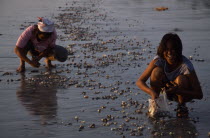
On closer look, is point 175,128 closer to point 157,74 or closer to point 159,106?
point 159,106

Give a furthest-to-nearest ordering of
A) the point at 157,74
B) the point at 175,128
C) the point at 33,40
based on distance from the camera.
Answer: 1. the point at 33,40
2. the point at 157,74
3. the point at 175,128

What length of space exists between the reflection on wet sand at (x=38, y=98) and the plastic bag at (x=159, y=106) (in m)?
1.65

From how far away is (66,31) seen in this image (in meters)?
19.1

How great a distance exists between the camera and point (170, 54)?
310 inches

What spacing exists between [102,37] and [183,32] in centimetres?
317

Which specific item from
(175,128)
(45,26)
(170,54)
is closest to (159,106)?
(175,128)

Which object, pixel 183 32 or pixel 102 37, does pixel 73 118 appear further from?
pixel 183 32

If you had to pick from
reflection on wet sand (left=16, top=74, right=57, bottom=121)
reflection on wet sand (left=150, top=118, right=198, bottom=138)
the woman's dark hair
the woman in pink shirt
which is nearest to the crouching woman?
the woman's dark hair

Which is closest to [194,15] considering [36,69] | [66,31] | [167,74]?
[66,31]

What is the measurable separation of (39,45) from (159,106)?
4.89m

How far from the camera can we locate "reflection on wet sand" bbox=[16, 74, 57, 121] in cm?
845

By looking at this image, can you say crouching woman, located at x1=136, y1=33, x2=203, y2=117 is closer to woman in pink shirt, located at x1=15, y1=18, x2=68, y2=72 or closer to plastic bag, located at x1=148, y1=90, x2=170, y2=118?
plastic bag, located at x1=148, y1=90, x2=170, y2=118

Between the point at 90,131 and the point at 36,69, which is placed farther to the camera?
the point at 36,69

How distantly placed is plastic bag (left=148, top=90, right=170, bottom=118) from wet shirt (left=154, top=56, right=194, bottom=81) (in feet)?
1.05
